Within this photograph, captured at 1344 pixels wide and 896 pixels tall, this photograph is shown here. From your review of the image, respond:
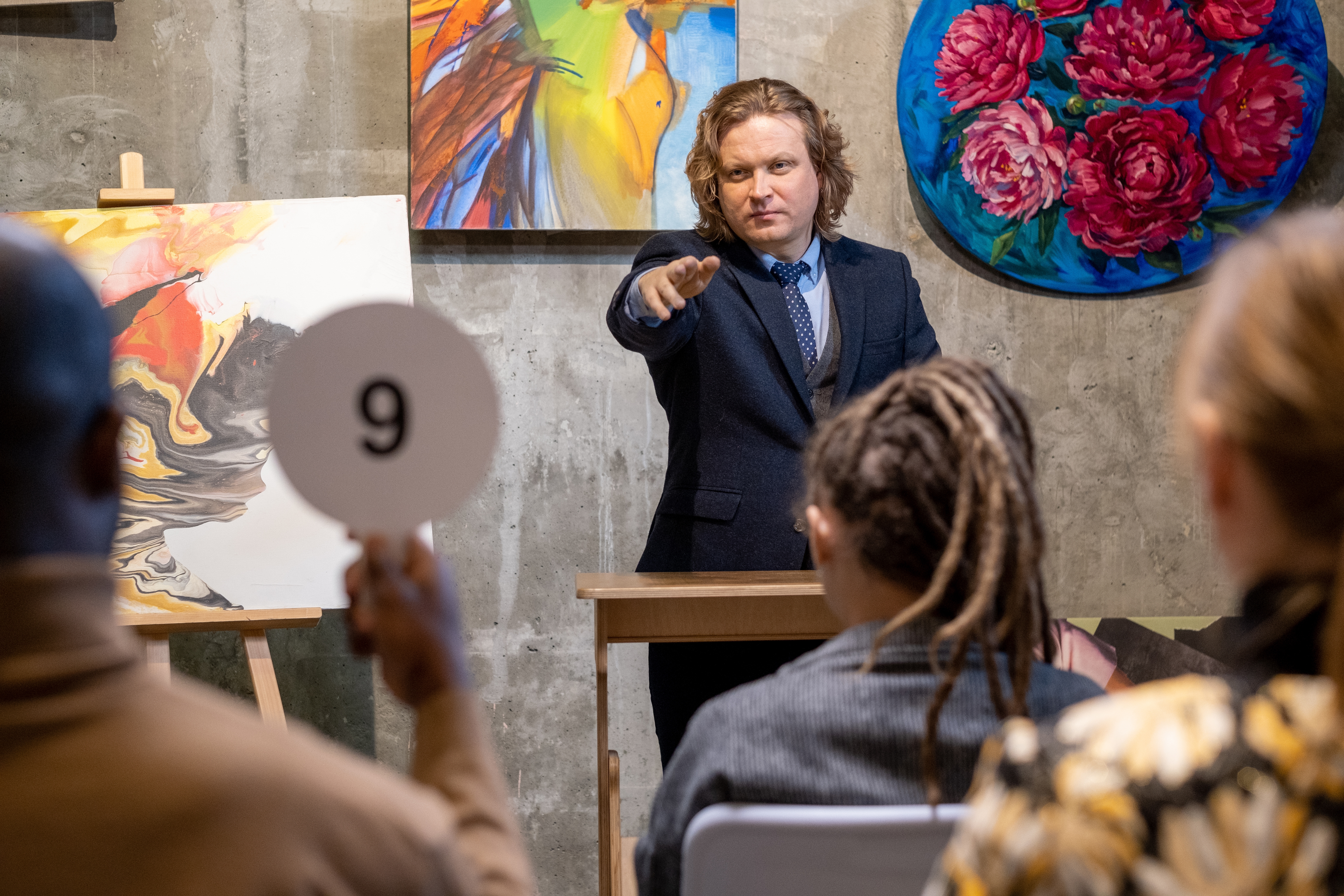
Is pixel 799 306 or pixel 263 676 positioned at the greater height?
pixel 799 306

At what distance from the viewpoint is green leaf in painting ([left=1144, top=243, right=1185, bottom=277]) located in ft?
9.98

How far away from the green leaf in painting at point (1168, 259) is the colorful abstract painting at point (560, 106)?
124 cm

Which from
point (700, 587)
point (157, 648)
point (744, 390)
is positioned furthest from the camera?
point (157, 648)

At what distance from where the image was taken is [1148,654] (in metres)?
3.01

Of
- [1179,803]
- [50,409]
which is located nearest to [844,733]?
[1179,803]

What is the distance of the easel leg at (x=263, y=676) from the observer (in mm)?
2221

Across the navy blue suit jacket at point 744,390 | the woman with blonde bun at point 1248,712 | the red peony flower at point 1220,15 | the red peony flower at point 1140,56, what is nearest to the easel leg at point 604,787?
the navy blue suit jacket at point 744,390

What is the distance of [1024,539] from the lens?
3.32ft

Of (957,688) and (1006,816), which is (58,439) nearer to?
(1006,816)

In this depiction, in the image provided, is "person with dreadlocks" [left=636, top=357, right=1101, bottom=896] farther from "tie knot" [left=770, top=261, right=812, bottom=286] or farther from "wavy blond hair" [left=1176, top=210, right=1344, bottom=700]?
"tie knot" [left=770, top=261, right=812, bottom=286]

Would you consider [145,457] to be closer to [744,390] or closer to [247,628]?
[247,628]

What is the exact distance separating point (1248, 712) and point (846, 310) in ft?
5.36

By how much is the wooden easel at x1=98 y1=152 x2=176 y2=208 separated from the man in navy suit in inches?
51.9

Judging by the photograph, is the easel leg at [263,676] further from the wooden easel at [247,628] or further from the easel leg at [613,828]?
the easel leg at [613,828]
